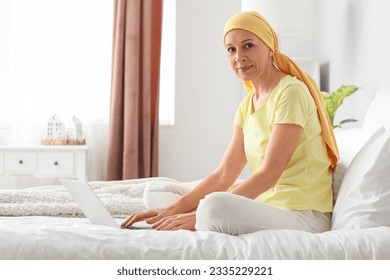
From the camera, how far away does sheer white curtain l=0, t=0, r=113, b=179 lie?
455 cm

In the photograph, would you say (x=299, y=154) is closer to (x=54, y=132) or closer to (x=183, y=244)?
(x=183, y=244)

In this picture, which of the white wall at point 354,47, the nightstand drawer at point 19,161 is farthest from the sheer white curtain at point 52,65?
the white wall at point 354,47

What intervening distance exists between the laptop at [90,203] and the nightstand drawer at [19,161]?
2.37 m

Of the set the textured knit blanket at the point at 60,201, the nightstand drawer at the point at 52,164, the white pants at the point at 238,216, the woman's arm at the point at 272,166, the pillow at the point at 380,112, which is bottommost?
the nightstand drawer at the point at 52,164

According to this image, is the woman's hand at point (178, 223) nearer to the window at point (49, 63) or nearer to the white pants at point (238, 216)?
the white pants at point (238, 216)

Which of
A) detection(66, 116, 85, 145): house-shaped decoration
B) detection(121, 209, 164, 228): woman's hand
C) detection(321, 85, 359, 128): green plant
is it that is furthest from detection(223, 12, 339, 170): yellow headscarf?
detection(66, 116, 85, 145): house-shaped decoration

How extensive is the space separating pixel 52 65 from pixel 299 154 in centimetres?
301

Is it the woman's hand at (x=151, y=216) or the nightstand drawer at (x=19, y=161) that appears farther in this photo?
the nightstand drawer at (x=19, y=161)

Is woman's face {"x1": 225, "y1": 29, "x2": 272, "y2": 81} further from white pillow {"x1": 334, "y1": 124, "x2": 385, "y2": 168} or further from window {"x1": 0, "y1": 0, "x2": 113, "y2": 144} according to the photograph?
window {"x1": 0, "y1": 0, "x2": 113, "y2": 144}

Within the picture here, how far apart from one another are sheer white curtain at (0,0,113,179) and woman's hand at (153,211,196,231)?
2.84 meters

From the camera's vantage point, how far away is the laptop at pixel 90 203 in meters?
1.79

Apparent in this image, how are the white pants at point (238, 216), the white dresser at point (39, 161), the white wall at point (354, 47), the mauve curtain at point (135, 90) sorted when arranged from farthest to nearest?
the mauve curtain at point (135, 90), the white dresser at point (39, 161), the white wall at point (354, 47), the white pants at point (238, 216)

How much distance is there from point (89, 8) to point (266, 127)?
9.44 feet
